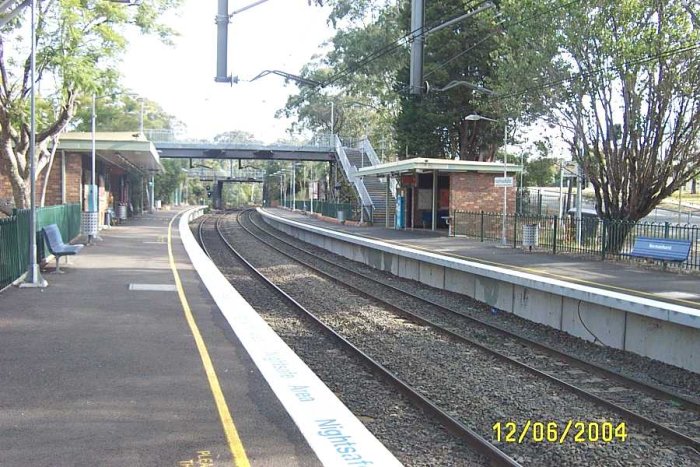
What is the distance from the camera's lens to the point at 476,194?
30.9 metres

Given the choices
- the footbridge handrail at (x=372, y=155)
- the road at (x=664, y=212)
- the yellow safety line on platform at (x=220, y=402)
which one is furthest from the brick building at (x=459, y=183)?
the yellow safety line on platform at (x=220, y=402)

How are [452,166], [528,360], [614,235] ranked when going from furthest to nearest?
[452,166], [614,235], [528,360]

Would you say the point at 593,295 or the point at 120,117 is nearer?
the point at 593,295

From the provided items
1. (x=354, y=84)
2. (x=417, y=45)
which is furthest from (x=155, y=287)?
(x=354, y=84)

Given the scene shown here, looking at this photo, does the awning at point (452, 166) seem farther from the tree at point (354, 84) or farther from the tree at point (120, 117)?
the tree at point (120, 117)

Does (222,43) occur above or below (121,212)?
above

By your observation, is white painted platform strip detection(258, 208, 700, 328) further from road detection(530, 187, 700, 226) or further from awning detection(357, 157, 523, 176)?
road detection(530, 187, 700, 226)

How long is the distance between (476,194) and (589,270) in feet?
46.9

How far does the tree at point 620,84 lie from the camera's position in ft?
66.8

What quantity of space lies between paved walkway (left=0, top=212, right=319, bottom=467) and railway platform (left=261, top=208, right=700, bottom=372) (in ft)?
21.0

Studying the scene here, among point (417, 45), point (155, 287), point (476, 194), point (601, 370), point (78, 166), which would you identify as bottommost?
point (601, 370)

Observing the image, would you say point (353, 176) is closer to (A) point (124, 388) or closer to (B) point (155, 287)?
(B) point (155, 287)

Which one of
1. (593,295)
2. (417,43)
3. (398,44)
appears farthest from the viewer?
(398,44)
